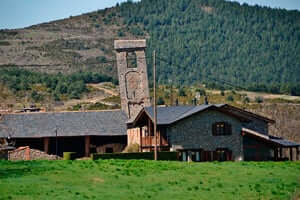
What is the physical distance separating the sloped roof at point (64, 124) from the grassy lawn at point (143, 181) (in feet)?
102

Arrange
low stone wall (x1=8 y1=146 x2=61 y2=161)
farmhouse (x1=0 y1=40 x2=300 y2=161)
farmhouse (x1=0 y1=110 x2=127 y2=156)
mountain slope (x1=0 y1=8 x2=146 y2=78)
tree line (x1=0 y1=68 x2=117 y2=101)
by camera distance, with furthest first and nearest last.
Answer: mountain slope (x1=0 y1=8 x2=146 y2=78) → tree line (x1=0 y1=68 x2=117 y2=101) → farmhouse (x1=0 y1=110 x2=127 y2=156) → low stone wall (x1=8 y1=146 x2=61 y2=161) → farmhouse (x1=0 y1=40 x2=300 y2=161)

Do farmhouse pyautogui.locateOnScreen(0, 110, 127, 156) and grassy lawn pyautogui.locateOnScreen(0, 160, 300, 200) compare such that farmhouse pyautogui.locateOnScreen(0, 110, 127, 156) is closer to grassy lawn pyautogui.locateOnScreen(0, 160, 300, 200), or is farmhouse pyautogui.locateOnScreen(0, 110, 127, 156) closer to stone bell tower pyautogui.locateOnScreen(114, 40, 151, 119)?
stone bell tower pyautogui.locateOnScreen(114, 40, 151, 119)

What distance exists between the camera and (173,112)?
2726 inches

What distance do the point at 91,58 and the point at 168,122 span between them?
118 meters

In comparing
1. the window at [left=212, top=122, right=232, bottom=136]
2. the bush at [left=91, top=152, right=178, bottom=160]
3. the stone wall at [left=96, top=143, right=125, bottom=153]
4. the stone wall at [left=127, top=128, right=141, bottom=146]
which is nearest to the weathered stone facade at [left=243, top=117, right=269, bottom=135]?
the window at [left=212, top=122, right=232, bottom=136]

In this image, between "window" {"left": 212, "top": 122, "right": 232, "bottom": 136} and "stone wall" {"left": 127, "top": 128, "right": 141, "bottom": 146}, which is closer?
"window" {"left": 212, "top": 122, "right": 232, "bottom": 136}

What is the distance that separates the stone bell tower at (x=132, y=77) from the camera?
87000 millimetres

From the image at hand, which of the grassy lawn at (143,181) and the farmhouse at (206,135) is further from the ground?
the farmhouse at (206,135)

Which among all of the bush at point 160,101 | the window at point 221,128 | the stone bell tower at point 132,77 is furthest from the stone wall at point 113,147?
the bush at point 160,101

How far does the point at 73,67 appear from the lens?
569ft

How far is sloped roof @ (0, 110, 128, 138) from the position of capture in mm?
79750

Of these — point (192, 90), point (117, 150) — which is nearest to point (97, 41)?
point (192, 90)

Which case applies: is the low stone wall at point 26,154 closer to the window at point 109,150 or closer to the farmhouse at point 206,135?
the window at point 109,150

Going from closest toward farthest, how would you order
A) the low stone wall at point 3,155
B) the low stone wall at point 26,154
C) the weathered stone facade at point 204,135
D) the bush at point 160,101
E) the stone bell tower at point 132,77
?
1. the weathered stone facade at point 204,135
2. the low stone wall at point 3,155
3. the low stone wall at point 26,154
4. the stone bell tower at point 132,77
5. the bush at point 160,101
